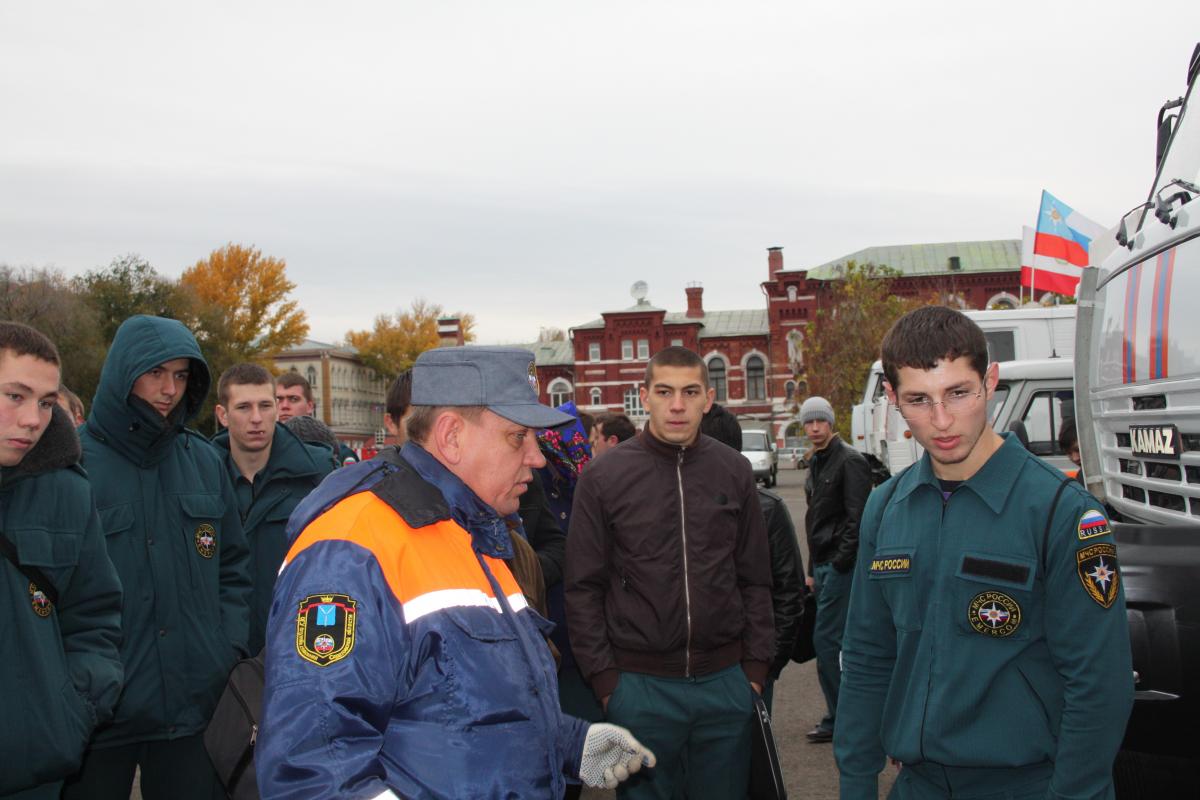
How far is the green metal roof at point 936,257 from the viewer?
67188 mm

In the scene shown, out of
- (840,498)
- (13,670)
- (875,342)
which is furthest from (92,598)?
(875,342)

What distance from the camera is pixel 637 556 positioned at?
169 inches

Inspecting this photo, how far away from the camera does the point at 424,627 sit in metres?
2.06

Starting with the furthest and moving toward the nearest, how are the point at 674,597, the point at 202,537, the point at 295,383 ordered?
the point at 295,383 → the point at 674,597 → the point at 202,537

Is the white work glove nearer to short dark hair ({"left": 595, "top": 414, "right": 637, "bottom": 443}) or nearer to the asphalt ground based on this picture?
the asphalt ground

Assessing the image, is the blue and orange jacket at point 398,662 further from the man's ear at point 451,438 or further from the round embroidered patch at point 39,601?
the round embroidered patch at point 39,601

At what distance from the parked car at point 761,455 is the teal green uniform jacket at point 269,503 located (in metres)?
29.7

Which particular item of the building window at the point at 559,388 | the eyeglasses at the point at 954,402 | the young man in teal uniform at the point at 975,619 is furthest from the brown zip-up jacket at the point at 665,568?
the building window at the point at 559,388

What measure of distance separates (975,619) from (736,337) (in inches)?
2782

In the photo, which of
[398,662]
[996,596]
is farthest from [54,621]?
[996,596]

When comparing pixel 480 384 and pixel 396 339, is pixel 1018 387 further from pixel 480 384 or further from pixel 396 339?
pixel 396 339

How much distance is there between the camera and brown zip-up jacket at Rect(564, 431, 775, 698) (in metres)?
4.21

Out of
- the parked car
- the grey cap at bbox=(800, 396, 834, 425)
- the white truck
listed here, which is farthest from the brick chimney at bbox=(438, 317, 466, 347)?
the grey cap at bbox=(800, 396, 834, 425)

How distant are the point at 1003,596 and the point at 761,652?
191 cm
